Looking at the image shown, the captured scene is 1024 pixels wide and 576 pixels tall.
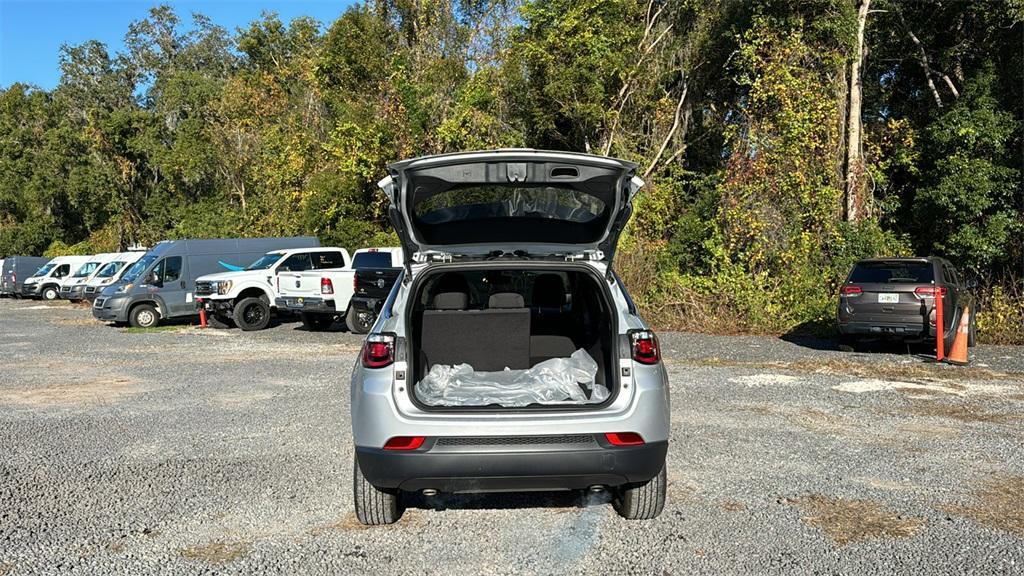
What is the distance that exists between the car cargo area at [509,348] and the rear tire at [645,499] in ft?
1.94

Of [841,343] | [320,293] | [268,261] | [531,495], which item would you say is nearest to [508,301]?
[531,495]

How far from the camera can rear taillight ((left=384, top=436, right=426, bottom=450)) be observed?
455 centimetres

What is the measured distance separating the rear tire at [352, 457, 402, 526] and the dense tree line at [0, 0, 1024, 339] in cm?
1352

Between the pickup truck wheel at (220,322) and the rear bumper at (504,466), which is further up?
the rear bumper at (504,466)

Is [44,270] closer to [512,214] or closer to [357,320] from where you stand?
[357,320]

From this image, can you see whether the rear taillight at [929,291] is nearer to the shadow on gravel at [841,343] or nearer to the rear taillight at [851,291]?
the rear taillight at [851,291]

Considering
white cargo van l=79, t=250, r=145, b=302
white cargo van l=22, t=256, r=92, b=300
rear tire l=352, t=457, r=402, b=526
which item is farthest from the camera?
white cargo van l=22, t=256, r=92, b=300

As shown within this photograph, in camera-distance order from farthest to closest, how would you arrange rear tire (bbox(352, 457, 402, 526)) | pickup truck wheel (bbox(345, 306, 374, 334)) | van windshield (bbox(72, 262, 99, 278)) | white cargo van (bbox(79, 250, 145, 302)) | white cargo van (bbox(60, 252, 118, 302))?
van windshield (bbox(72, 262, 99, 278)), white cargo van (bbox(60, 252, 118, 302)), white cargo van (bbox(79, 250, 145, 302)), pickup truck wheel (bbox(345, 306, 374, 334)), rear tire (bbox(352, 457, 402, 526))

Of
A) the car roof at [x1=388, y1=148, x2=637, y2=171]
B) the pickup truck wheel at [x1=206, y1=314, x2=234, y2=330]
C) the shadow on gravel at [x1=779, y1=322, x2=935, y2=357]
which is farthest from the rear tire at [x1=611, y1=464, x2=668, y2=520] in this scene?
the pickup truck wheel at [x1=206, y1=314, x2=234, y2=330]

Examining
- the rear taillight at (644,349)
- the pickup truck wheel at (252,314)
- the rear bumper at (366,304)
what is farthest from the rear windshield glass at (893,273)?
the pickup truck wheel at (252,314)

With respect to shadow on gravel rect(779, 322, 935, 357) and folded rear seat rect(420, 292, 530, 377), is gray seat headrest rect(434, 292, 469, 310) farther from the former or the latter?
shadow on gravel rect(779, 322, 935, 357)

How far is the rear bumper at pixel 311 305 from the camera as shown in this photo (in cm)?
1770

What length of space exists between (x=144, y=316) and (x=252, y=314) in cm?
350

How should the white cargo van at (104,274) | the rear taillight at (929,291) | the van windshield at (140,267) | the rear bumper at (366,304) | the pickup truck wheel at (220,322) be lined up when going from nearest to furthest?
the rear taillight at (929,291), the rear bumper at (366,304), the pickup truck wheel at (220,322), the van windshield at (140,267), the white cargo van at (104,274)
